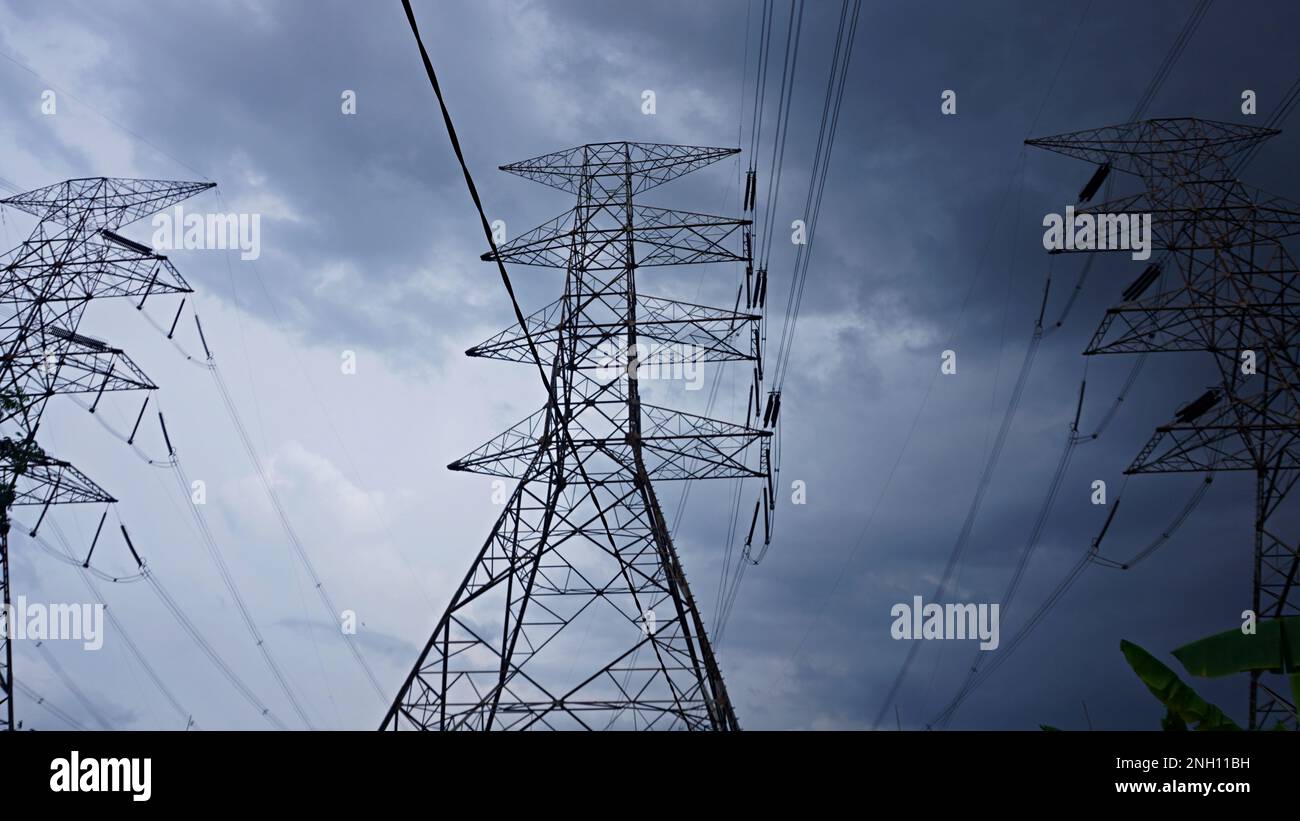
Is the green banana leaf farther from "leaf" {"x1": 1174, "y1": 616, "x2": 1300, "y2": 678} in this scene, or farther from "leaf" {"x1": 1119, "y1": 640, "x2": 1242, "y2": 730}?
"leaf" {"x1": 1119, "y1": 640, "x2": 1242, "y2": 730}

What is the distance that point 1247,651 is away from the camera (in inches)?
424

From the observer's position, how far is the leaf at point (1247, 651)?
1028cm

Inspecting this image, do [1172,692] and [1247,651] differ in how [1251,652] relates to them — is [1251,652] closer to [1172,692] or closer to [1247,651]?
[1247,651]

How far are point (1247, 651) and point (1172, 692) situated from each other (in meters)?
1.40

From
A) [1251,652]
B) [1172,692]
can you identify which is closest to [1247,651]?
[1251,652]

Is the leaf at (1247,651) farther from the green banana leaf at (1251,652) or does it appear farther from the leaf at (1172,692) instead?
the leaf at (1172,692)

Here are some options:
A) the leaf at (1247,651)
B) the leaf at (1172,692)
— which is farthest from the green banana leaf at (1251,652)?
the leaf at (1172,692)

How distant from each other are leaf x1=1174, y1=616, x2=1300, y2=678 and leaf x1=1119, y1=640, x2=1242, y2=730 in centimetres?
83

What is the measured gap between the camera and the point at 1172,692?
10.1m

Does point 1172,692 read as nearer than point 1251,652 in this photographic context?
Yes

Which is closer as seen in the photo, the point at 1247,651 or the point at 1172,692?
the point at 1172,692

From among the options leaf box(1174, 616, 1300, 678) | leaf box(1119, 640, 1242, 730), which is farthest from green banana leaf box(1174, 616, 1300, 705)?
leaf box(1119, 640, 1242, 730)

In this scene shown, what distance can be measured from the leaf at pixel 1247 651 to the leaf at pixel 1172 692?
2.73 ft

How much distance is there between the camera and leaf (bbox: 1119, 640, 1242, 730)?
9938 millimetres
